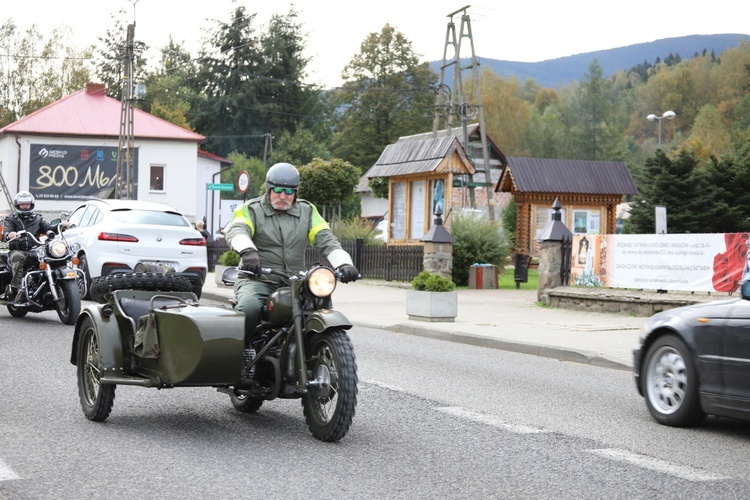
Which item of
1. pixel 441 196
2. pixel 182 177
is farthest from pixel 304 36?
pixel 441 196

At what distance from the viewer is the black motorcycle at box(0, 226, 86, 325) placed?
14680 millimetres

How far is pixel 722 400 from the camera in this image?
7.35m

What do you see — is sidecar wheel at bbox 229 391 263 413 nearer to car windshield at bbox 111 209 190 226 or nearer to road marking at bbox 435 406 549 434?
road marking at bbox 435 406 549 434

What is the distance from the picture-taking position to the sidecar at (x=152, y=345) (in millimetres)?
6711

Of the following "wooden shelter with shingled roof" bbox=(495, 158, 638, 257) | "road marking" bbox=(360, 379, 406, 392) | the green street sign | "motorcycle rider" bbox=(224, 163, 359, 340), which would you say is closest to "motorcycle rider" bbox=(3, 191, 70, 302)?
"road marking" bbox=(360, 379, 406, 392)

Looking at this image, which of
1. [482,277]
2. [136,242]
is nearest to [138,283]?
[136,242]

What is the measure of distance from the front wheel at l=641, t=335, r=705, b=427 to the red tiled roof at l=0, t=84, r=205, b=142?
50.5 metres

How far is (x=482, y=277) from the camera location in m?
28.1

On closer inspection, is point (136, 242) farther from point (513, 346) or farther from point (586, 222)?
point (586, 222)

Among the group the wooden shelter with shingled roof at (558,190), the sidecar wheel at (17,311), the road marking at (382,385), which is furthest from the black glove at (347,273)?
the wooden shelter with shingled roof at (558,190)

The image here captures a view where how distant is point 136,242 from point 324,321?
12.5m

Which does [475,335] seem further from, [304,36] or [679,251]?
[304,36]

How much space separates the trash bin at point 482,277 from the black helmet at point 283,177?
68.6ft

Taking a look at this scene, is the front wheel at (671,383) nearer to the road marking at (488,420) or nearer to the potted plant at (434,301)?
the road marking at (488,420)
